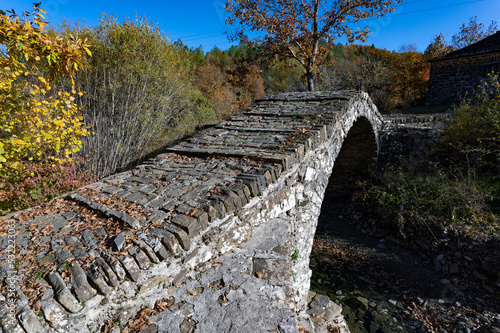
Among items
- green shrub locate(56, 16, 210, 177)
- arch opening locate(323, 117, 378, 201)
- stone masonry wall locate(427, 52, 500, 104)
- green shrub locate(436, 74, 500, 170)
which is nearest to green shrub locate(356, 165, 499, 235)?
green shrub locate(436, 74, 500, 170)

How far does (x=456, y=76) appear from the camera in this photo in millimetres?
14516

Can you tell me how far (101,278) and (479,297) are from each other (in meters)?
6.09

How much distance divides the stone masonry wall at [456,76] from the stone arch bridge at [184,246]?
49.7 feet

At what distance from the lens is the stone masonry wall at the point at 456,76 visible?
528 inches

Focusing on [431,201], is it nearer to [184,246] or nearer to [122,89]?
[184,246]

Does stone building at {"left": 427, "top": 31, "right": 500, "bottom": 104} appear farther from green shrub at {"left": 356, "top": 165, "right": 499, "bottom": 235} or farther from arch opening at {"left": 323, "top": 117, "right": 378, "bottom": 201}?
green shrub at {"left": 356, "top": 165, "right": 499, "bottom": 235}

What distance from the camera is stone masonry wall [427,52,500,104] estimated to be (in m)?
13.4

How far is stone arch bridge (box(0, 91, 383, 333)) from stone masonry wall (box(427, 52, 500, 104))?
15.1 meters

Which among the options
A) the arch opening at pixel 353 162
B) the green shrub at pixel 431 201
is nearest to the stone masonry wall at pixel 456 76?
the arch opening at pixel 353 162

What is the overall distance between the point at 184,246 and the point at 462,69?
18.7 meters

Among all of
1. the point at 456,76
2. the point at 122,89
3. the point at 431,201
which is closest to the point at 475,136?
the point at 431,201

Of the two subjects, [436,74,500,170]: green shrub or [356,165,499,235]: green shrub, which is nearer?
[356,165,499,235]: green shrub

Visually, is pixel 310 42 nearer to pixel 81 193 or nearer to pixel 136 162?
pixel 136 162

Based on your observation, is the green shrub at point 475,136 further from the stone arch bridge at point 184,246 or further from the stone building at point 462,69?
the stone building at point 462,69
